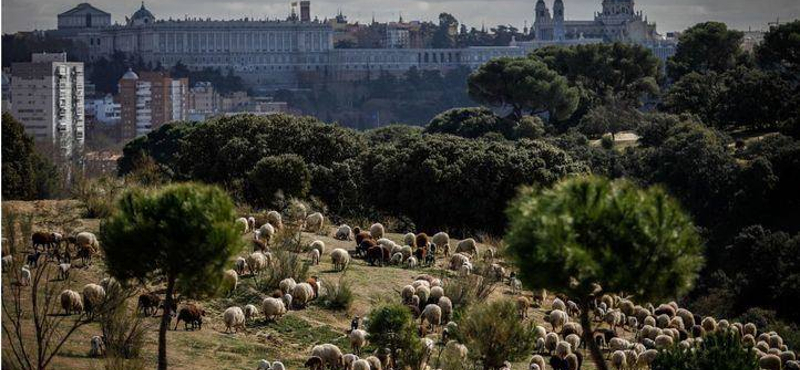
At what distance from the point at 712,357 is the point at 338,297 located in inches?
232

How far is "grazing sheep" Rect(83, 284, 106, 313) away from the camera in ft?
51.4

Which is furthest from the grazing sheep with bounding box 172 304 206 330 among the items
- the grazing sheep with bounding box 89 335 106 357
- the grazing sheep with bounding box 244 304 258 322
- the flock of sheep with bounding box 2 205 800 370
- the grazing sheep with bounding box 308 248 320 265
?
the grazing sheep with bounding box 308 248 320 265

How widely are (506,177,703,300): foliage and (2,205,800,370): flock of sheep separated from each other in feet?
9.97

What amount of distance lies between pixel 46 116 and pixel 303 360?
81973mm

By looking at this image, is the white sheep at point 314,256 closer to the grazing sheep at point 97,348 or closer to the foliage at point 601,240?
the grazing sheep at point 97,348

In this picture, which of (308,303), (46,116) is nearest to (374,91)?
(46,116)

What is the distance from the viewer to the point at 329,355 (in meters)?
15.5

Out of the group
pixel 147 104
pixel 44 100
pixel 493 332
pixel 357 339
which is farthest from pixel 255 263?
pixel 147 104

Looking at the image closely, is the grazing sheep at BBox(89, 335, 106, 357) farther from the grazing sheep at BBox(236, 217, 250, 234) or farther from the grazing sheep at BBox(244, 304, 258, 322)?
the grazing sheep at BBox(244, 304, 258, 322)

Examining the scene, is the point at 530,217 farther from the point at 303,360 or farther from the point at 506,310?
the point at 303,360

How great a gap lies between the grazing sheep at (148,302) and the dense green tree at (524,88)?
37.9 meters

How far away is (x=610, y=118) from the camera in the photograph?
5169cm

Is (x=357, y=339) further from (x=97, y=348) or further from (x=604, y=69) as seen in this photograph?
(x=604, y=69)

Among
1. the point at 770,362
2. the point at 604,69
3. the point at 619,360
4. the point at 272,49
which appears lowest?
the point at 770,362
